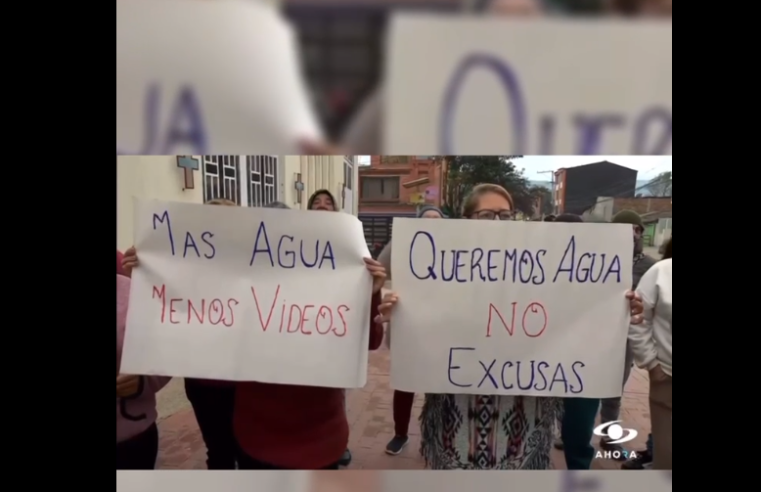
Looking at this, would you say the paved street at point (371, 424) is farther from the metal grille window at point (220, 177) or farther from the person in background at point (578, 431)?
the metal grille window at point (220, 177)

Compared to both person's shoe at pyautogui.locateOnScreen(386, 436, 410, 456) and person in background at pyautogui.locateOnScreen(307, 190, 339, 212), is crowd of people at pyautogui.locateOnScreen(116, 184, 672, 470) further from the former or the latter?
person in background at pyautogui.locateOnScreen(307, 190, 339, 212)

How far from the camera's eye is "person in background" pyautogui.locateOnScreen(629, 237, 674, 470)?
1.20 metres

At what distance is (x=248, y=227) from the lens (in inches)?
46.7

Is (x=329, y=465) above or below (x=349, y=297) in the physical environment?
below

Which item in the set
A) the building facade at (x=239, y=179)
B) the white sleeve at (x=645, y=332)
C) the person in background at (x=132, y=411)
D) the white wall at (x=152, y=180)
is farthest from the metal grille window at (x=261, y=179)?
the white sleeve at (x=645, y=332)

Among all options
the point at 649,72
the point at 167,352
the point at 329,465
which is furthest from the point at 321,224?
the point at 649,72

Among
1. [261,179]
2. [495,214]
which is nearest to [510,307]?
[495,214]

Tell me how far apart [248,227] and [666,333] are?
110 cm

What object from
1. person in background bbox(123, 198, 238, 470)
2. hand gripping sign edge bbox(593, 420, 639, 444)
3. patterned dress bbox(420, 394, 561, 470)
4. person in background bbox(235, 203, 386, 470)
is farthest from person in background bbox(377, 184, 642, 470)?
person in background bbox(123, 198, 238, 470)

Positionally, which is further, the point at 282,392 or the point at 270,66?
the point at 282,392

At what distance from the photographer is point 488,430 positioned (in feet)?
4.05

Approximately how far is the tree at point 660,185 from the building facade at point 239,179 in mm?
721
